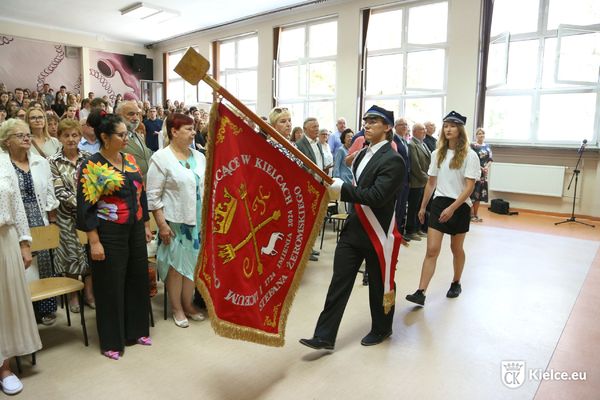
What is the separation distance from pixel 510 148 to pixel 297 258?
23.7 ft

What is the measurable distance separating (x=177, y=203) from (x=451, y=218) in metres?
2.13

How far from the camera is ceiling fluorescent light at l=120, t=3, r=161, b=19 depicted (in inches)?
401

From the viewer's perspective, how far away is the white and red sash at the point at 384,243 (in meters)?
2.64

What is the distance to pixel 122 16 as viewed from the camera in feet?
37.0

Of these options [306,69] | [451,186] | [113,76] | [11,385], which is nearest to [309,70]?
[306,69]

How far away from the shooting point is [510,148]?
26.7 ft

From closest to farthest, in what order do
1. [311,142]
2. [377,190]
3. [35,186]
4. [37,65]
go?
[377,190], [35,186], [311,142], [37,65]

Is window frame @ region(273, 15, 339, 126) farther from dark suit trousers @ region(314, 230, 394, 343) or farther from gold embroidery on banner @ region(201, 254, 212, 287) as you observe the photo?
gold embroidery on banner @ region(201, 254, 212, 287)

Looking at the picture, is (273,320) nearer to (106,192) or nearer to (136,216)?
(136,216)

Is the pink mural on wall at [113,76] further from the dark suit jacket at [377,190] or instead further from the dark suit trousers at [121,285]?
the dark suit jacket at [377,190]

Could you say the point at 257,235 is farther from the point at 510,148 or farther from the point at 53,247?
the point at 510,148

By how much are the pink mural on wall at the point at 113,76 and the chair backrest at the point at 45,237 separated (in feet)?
41.1

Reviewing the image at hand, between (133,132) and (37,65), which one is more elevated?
(37,65)
